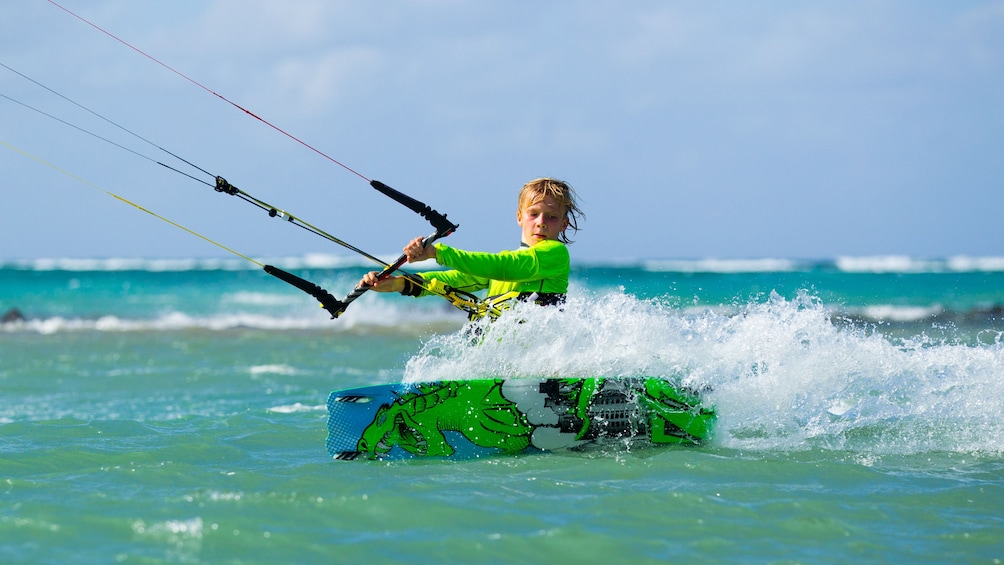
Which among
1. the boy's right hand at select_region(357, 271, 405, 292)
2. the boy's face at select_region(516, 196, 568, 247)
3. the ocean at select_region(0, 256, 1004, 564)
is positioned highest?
the boy's face at select_region(516, 196, 568, 247)

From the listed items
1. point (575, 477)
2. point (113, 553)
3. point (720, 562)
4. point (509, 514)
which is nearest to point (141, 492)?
point (113, 553)

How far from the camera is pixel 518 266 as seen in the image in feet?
19.7

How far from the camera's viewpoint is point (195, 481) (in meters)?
5.22

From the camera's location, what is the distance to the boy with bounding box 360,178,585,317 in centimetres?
578

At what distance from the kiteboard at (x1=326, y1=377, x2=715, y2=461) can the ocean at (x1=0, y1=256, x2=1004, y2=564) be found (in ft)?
0.46

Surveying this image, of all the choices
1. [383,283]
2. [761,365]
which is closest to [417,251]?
[383,283]

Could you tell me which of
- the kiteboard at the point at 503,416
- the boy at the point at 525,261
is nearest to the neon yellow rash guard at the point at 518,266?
the boy at the point at 525,261

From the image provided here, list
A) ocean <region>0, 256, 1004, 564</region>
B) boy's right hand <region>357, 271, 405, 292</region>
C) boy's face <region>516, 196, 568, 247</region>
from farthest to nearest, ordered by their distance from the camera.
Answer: boy's face <region>516, 196, 568, 247</region> < boy's right hand <region>357, 271, 405, 292</region> < ocean <region>0, 256, 1004, 564</region>

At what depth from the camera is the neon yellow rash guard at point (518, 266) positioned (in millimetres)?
5758

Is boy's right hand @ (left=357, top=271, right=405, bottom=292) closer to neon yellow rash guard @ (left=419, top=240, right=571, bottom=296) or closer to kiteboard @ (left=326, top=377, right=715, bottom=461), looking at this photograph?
neon yellow rash guard @ (left=419, top=240, right=571, bottom=296)

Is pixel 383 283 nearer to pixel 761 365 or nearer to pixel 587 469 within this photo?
pixel 587 469

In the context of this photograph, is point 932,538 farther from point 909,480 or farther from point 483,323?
point 483,323

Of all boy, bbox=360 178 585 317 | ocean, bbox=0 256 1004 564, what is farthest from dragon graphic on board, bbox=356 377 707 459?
boy, bbox=360 178 585 317

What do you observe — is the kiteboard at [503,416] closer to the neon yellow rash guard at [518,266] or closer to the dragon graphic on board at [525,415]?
the dragon graphic on board at [525,415]
